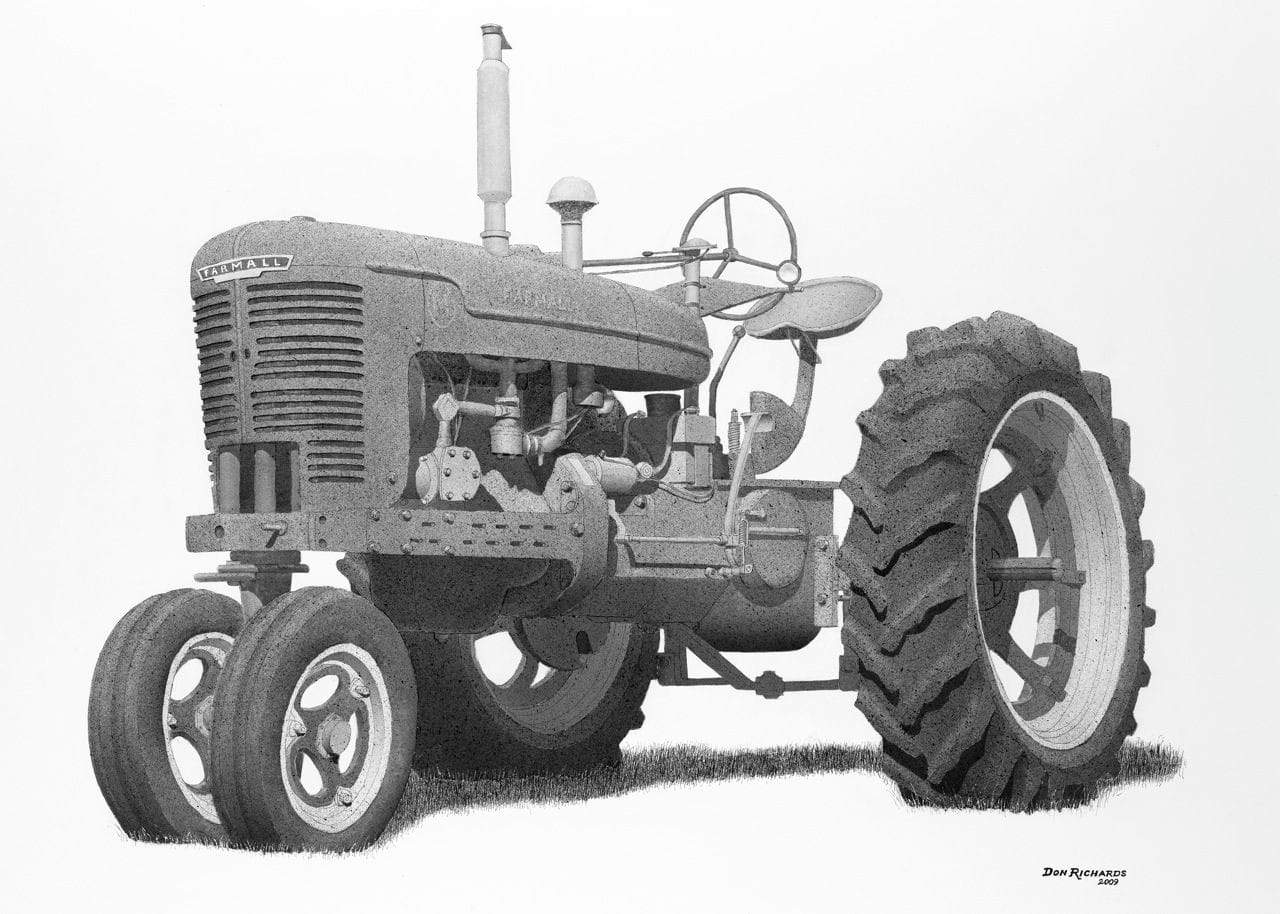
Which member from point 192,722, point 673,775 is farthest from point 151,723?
point 673,775

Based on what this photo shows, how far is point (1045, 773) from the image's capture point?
7559 millimetres

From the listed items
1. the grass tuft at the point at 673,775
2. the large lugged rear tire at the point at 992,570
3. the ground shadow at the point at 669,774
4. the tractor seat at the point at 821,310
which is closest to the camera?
the large lugged rear tire at the point at 992,570

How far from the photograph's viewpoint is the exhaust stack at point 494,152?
7512 millimetres

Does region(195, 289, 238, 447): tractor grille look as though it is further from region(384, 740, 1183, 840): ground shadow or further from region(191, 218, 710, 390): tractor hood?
region(384, 740, 1183, 840): ground shadow

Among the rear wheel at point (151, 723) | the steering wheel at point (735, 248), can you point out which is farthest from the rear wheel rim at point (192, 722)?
the steering wheel at point (735, 248)

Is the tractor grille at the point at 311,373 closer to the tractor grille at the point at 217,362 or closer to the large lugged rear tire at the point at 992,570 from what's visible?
the tractor grille at the point at 217,362

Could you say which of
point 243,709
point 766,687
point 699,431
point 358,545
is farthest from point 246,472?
point 766,687

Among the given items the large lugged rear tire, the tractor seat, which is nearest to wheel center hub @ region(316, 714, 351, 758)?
the large lugged rear tire

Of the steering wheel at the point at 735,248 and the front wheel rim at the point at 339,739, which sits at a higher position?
the steering wheel at the point at 735,248

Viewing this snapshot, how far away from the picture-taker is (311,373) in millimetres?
6727

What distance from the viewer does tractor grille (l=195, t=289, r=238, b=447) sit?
6820 mm

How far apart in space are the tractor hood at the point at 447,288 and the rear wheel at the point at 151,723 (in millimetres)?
1033

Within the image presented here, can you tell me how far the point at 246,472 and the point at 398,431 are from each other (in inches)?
18.9

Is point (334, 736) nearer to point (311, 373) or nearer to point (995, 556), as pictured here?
point (311, 373)
